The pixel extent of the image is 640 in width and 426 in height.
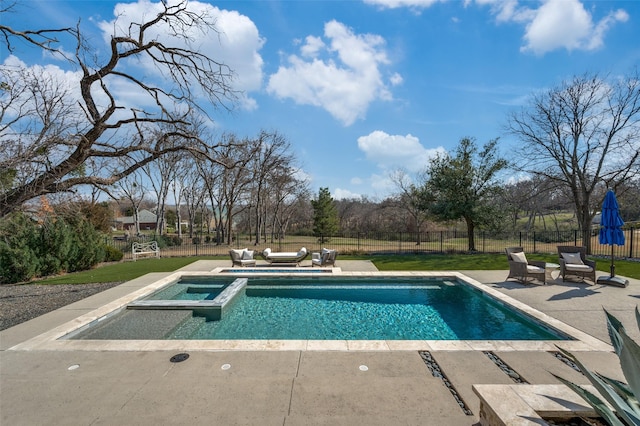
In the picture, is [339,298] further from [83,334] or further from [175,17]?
[175,17]

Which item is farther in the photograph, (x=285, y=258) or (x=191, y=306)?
(x=285, y=258)

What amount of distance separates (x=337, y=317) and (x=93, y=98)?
652 centimetres

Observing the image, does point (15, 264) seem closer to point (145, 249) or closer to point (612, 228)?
point (145, 249)

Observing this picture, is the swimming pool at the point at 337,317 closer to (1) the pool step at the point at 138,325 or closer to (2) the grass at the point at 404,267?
(1) the pool step at the point at 138,325

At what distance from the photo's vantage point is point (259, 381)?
3525 mm

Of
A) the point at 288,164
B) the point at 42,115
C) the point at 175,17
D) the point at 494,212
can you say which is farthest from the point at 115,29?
the point at 288,164

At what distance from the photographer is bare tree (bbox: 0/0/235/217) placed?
5.05 m

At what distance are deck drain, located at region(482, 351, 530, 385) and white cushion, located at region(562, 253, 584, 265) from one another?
23.6 feet

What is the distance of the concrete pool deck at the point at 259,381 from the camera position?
2920 mm

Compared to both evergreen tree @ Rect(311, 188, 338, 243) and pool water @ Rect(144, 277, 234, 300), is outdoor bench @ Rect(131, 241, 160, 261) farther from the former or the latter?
evergreen tree @ Rect(311, 188, 338, 243)

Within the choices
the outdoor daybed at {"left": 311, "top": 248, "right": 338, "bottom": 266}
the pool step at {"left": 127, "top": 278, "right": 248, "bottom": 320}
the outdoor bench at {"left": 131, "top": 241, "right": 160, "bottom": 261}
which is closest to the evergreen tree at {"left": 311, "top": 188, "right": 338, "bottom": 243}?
the outdoor bench at {"left": 131, "top": 241, "right": 160, "bottom": 261}

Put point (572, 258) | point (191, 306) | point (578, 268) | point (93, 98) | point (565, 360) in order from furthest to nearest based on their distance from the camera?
1. point (572, 258)
2. point (578, 268)
3. point (191, 306)
4. point (93, 98)
5. point (565, 360)

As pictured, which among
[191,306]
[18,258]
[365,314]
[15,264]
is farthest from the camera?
[18,258]

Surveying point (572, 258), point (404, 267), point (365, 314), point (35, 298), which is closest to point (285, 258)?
point (404, 267)
